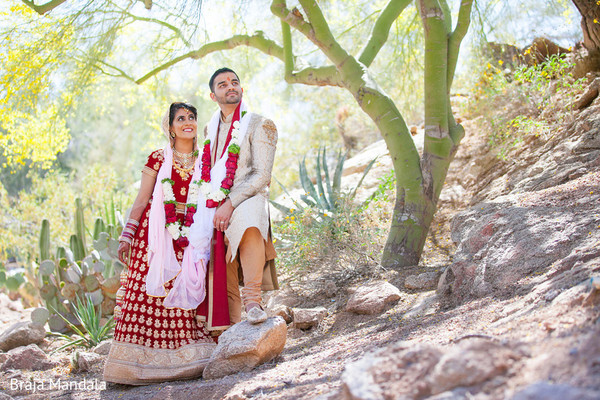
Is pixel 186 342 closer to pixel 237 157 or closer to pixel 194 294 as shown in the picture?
pixel 194 294

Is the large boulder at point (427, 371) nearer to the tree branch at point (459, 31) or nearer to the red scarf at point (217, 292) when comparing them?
the red scarf at point (217, 292)

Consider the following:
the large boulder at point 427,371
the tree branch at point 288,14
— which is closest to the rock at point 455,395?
the large boulder at point 427,371

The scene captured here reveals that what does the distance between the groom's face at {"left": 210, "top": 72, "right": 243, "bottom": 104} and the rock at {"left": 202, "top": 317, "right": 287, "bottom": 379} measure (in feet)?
5.20

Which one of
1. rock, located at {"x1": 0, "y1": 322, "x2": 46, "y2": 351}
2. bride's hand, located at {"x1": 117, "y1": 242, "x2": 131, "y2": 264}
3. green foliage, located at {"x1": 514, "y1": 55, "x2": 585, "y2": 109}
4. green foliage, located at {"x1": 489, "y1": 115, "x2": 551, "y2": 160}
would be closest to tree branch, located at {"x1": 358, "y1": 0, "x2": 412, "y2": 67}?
green foliage, located at {"x1": 489, "y1": 115, "x2": 551, "y2": 160}

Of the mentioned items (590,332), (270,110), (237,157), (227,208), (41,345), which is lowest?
(41,345)

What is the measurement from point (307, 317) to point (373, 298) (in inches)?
20.6

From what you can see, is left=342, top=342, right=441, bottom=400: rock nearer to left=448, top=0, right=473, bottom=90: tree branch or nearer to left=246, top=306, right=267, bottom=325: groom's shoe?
left=246, top=306, right=267, bottom=325: groom's shoe

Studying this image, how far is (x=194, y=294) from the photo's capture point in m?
3.57

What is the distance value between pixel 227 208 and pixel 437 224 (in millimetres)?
3485

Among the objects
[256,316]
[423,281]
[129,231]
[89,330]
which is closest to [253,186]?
[256,316]

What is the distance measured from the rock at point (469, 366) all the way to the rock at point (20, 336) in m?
4.85

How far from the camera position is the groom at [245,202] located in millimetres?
3434

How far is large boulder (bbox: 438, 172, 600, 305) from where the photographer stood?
298cm

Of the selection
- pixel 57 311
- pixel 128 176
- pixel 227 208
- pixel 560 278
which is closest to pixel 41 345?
pixel 57 311
